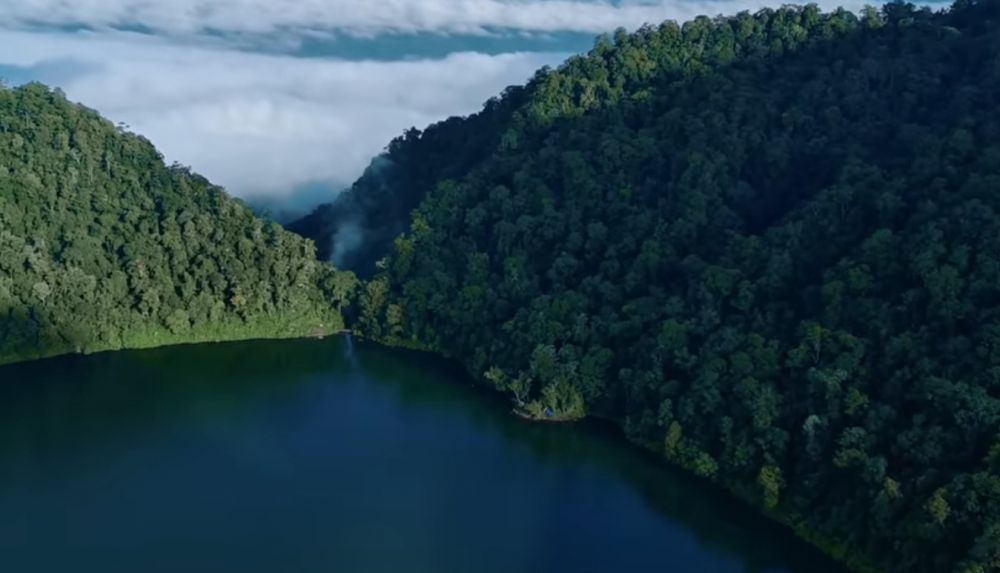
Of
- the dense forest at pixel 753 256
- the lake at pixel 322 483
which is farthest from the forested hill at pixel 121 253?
the dense forest at pixel 753 256

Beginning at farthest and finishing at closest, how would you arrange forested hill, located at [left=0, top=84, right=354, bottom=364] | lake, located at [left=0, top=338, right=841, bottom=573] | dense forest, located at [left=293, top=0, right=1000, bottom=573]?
1. forested hill, located at [left=0, top=84, right=354, bottom=364]
2. dense forest, located at [left=293, top=0, right=1000, bottom=573]
3. lake, located at [left=0, top=338, right=841, bottom=573]

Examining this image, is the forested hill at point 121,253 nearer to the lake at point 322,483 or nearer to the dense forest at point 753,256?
the lake at point 322,483

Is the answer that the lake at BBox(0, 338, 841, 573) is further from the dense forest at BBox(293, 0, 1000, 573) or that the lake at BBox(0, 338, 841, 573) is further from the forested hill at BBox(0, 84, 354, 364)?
the forested hill at BBox(0, 84, 354, 364)

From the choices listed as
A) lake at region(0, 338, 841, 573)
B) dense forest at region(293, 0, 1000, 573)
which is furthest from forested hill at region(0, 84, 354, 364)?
dense forest at region(293, 0, 1000, 573)

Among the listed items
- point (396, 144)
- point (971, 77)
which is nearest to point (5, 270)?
point (396, 144)

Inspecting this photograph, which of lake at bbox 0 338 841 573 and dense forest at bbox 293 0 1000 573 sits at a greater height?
dense forest at bbox 293 0 1000 573
